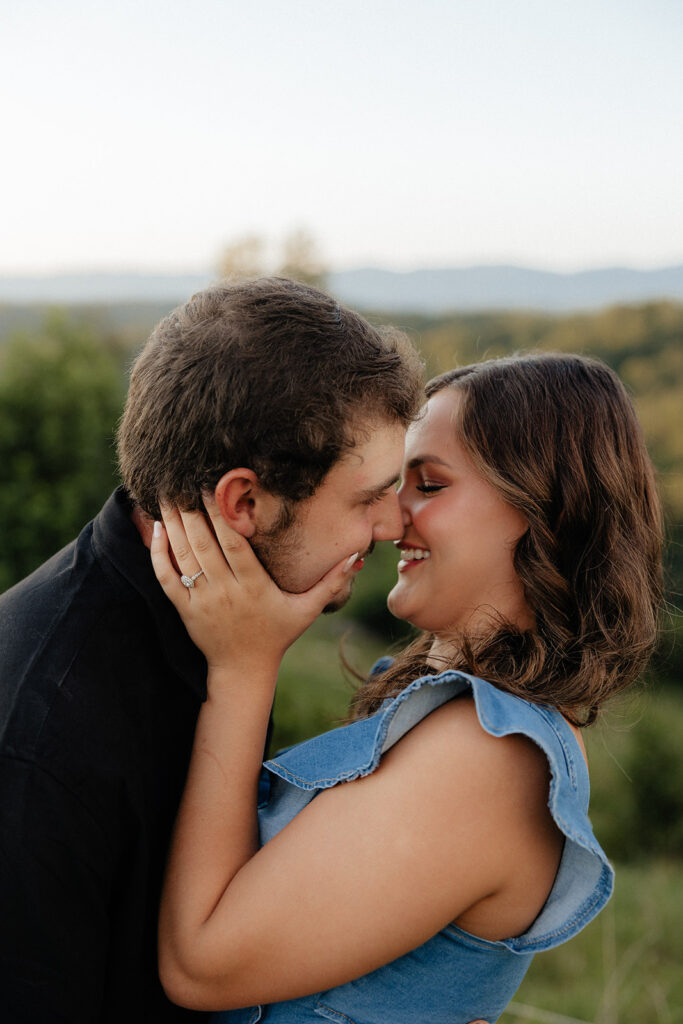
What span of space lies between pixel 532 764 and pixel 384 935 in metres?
0.39

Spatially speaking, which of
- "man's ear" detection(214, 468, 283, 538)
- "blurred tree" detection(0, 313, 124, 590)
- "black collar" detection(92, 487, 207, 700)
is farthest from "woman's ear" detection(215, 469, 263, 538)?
"blurred tree" detection(0, 313, 124, 590)

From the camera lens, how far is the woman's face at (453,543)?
2.12 metres

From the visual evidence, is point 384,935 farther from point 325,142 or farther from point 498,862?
point 325,142

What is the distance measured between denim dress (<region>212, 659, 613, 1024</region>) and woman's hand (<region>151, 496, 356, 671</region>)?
257 mm

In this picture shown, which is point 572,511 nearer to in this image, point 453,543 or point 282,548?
point 453,543

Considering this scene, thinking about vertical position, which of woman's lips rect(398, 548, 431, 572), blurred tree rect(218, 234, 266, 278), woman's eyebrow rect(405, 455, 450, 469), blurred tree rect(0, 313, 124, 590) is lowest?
blurred tree rect(0, 313, 124, 590)

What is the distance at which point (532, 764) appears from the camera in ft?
5.33

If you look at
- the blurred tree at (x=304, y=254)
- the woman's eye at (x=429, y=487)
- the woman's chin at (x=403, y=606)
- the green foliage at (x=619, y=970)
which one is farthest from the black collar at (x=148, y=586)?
the blurred tree at (x=304, y=254)

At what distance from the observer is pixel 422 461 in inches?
87.3

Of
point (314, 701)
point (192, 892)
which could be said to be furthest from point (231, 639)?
point (314, 701)

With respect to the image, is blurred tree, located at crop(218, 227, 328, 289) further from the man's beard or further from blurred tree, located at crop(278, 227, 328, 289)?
the man's beard

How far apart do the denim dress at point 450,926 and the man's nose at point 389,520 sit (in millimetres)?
433

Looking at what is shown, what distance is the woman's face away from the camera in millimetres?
2123

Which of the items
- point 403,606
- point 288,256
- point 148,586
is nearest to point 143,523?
point 148,586
